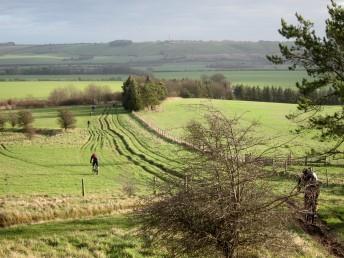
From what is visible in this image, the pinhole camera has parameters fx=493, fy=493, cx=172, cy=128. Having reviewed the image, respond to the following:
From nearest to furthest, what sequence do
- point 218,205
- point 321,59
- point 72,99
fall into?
point 218,205
point 321,59
point 72,99

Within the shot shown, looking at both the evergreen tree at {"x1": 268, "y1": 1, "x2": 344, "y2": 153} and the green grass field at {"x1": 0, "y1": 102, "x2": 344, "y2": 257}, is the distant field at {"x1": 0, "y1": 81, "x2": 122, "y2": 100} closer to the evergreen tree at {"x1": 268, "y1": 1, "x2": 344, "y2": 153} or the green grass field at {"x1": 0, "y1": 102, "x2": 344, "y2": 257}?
the green grass field at {"x1": 0, "y1": 102, "x2": 344, "y2": 257}

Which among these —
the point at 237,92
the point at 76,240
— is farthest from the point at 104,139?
the point at 237,92

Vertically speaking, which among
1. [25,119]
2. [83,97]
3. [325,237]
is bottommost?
[83,97]

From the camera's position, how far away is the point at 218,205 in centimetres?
1088

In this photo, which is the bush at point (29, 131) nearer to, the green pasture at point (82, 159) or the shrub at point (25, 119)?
the shrub at point (25, 119)

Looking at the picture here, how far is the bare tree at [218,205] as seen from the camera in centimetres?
1098

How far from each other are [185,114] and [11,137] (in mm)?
34957

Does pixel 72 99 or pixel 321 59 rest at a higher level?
pixel 321 59

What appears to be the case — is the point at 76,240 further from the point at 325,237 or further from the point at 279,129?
the point at 279,129

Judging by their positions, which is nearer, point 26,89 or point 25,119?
point 25,119

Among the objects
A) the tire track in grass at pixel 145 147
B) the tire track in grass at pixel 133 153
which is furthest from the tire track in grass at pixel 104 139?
the tire track in grass at pixel 145 147

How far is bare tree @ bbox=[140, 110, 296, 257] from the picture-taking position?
1098cm

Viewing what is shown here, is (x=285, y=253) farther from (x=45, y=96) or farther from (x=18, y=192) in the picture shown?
(x=45, y=96)

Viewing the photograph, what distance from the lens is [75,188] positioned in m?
36.9
